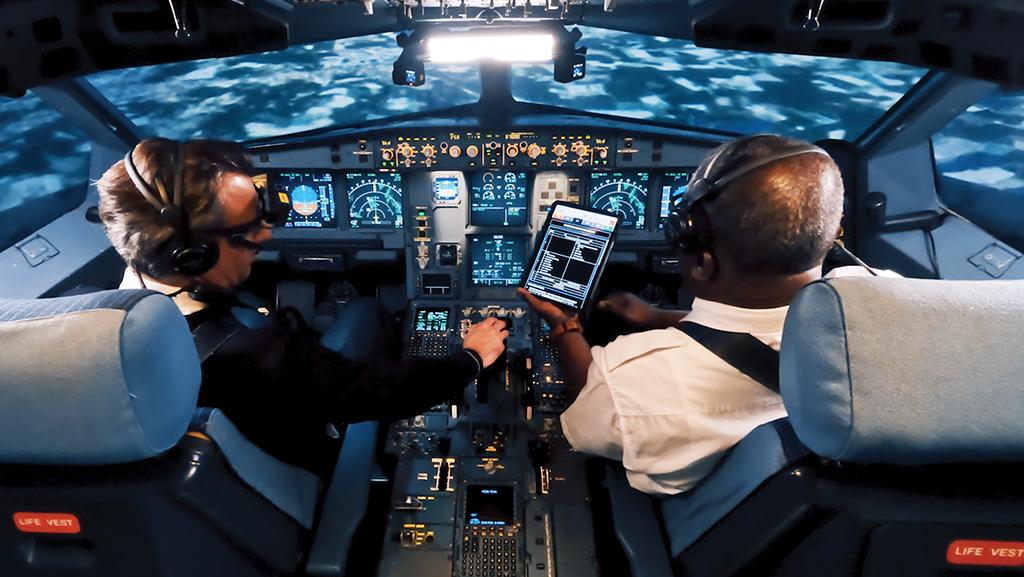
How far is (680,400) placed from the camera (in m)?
1.43

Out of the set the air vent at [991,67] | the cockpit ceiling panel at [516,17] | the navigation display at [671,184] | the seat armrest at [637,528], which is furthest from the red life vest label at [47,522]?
the navigation display at [671,184]

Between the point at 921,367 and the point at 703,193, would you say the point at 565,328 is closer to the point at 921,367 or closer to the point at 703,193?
the point at 703,193

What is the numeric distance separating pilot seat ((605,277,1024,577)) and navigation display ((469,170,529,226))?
1.87 metres

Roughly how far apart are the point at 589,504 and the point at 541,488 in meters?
0.16

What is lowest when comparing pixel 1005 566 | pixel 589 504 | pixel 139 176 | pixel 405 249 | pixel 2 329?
pixel 589 504

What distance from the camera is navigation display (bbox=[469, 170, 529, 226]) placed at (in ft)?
9.61

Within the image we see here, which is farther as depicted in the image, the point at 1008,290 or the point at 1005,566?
the point at 1005,566

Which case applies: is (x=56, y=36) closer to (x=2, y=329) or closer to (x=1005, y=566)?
(x=2, y=329)

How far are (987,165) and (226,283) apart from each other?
209 inches

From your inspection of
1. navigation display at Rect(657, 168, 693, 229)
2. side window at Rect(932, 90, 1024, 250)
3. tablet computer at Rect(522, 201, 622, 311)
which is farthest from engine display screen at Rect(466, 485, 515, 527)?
side window at Rect(932, 90, 1024, 250)

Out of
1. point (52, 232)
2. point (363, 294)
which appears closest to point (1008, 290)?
point (363, 294)

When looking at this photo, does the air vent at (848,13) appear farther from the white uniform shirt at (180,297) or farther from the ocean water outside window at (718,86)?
the ocean water outside window at (718,86)

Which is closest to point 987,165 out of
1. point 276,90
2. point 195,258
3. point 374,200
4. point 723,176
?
point 374,200

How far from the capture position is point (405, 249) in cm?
306
